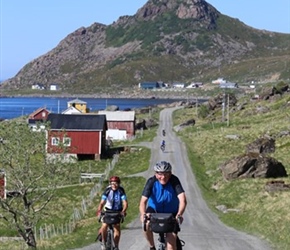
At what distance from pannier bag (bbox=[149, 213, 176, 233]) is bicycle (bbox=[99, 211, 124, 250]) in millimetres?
3217

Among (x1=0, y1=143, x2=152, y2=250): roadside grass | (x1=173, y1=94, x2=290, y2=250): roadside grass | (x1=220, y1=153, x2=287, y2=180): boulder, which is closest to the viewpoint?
(x1=0, y1=143, x2=152, y2=250): roadside grass

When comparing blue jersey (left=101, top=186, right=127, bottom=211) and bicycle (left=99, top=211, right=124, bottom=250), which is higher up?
blue jersey (left=101, top=186, right=127, bottom=211)

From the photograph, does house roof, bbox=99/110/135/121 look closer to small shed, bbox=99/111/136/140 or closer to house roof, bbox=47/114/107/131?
small shed, bbox=99/111/136/140

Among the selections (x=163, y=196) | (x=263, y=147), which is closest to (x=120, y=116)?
(x=263, y=147)

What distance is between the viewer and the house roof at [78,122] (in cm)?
7069

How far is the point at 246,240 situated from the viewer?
2277 cm

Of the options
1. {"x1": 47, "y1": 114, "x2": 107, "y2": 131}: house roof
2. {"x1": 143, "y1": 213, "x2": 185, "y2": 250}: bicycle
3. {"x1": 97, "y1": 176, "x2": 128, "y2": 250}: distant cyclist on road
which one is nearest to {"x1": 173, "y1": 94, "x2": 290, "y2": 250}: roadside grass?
{"x1": 97, "y1": 176, "x2": 128, "y2": 250}: distant cyclist on road

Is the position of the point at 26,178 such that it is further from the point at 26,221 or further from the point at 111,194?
the point at 111,194

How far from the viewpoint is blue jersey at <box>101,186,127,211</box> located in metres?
15.9

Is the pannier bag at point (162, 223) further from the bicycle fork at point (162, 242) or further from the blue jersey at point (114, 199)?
the blue jersey at point (114, 199)

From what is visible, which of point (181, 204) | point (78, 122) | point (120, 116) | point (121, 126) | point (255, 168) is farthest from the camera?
point (120, 116)

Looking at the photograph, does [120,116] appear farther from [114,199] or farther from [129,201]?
[114,199]

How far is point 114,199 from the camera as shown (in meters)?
15.9

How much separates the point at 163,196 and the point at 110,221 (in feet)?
10.7
